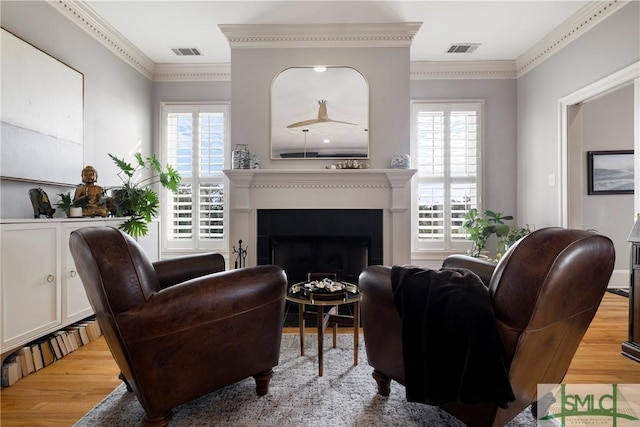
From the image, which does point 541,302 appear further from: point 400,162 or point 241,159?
point 241,159

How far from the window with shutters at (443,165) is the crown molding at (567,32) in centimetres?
72

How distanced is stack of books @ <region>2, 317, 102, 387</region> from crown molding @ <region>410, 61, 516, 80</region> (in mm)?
4611

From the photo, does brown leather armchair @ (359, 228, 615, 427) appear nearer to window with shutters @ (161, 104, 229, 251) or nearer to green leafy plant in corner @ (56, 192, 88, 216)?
green leafy plant in corner @ (56, 192, 88, 216)

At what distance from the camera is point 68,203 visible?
107 inches

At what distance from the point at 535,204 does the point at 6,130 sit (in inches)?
209

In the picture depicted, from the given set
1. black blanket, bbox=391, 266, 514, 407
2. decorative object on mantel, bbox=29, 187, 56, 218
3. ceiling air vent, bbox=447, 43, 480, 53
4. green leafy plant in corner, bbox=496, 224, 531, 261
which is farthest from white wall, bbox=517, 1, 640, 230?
decorative object on mantel, bbox=29, 187, 56, 218

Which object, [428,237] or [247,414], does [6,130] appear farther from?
[428,237]

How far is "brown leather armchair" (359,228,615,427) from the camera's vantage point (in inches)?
49.1

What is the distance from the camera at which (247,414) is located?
5.59 feet

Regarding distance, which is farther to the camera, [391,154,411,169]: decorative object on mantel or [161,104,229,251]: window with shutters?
[161,104,229,251]: window with shutters

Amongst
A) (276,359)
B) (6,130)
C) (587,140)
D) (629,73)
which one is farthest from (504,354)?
(587,140)

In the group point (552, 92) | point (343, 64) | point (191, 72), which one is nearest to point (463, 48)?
point (552, 92)

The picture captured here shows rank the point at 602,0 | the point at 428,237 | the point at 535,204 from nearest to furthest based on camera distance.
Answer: the point at 602,0 < the point at 535,204 < the point at 428,237

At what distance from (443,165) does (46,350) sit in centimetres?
451
